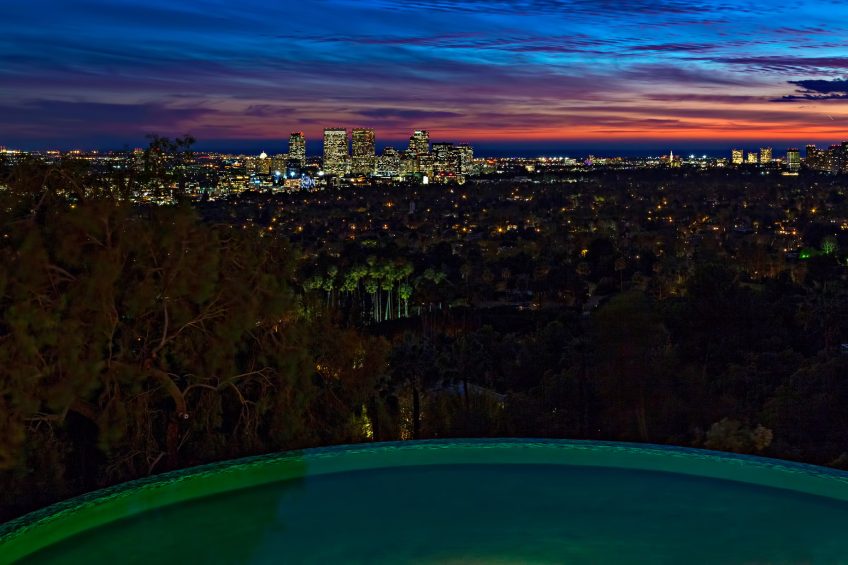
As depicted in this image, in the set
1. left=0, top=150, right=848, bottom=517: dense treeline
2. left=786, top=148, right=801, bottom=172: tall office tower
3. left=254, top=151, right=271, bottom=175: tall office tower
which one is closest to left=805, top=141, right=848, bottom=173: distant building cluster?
left=786, top=148, right=801, bottom=172: tall office tower

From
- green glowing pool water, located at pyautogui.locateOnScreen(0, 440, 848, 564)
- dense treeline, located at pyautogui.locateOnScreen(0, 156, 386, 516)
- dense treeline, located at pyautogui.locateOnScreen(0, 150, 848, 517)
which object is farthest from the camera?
dense treeline, located at pyautogui.locateOnScreen(0, 150, 848, 517)

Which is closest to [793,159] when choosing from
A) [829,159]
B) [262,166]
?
[829,159]

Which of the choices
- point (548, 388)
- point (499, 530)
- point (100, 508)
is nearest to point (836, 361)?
point (548, 388)

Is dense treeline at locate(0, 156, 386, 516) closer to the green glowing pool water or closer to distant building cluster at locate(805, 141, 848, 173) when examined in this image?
the green glowing pool water

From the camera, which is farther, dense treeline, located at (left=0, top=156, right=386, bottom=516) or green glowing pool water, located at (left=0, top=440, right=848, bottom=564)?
dense treeline, located at (left=0, top=156, right=386, bottom=516)

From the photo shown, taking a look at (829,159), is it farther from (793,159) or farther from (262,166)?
(262,166)

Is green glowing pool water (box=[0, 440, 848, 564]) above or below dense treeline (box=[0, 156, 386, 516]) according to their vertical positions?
below

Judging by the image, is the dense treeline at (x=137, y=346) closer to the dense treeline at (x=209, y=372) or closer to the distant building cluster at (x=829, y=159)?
the dense treeline at (x=209, y=372)

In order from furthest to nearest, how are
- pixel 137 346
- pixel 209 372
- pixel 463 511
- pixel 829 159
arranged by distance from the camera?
pixel 829 159
pixel 137 346
pixel 209 372
pixel 463 511

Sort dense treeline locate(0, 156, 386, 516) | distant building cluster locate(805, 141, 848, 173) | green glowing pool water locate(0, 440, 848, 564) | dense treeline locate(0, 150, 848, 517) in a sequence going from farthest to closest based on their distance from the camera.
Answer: distant building cluster locate(805, 141, 848, 173)
dense treeline locate(0, 150, 848, 517)
dense treeline locate(0, 156, 386, 516)
green glowing pool water locate(0, 440, 848, 564)
